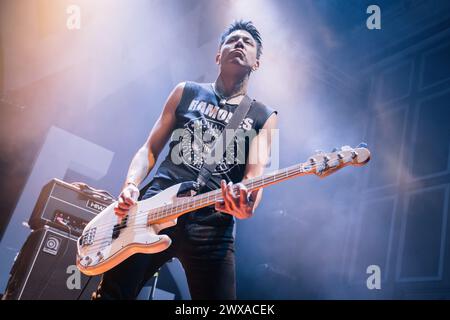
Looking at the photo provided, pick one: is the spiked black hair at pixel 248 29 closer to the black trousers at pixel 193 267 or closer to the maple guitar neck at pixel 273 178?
the maple guitar neck at pixel 273 178

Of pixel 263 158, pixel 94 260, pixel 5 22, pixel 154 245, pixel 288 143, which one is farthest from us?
pixel 288 143

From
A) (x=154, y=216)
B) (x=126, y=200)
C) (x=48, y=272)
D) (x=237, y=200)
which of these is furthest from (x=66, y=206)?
(x=237, y=200)

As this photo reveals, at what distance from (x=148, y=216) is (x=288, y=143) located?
143 inches

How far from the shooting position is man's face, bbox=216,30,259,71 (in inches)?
99.0

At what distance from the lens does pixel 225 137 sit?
7.47 feet

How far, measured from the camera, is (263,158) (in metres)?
2.29

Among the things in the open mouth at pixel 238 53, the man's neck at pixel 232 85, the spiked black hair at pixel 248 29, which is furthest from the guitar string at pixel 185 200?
the spiked black hair at pixel 248 29

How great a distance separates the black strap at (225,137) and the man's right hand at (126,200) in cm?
31

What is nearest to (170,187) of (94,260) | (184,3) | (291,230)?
(94,260)

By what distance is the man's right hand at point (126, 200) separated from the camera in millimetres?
2119

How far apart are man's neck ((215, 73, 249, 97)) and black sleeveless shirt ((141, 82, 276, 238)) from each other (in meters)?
0.08

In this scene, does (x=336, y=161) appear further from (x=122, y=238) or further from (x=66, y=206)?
(x=66, y=206)

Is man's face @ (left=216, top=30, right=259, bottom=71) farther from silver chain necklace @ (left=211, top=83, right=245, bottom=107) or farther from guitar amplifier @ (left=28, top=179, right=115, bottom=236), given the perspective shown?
guitar amplifier @ (left=28, top=179, right=115, bottom=236)

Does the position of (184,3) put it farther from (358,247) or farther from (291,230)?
(358,247)
